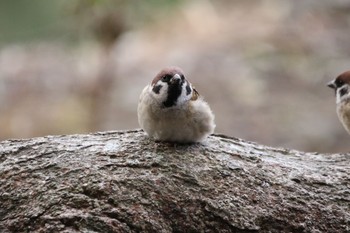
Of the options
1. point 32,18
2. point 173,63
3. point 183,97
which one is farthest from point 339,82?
point 32,18

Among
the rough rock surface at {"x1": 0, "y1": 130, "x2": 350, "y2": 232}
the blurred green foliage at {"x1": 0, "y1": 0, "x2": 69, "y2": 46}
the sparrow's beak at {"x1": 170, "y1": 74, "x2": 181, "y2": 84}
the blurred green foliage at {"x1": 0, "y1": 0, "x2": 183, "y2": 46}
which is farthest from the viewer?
the blurred green foliage at {"x1": 0, "y1": 0, "x2": 69, "y2": 46}

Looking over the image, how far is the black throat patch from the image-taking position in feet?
11.1

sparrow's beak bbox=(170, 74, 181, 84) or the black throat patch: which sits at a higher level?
sparrow's beak bbox=(170, 74, 181, 84)

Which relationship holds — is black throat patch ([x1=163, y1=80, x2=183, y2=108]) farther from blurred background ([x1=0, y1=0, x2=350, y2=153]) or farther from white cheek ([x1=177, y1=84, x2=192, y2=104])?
blurred background ([x1=0, y1=0, x2=350, y2=153])

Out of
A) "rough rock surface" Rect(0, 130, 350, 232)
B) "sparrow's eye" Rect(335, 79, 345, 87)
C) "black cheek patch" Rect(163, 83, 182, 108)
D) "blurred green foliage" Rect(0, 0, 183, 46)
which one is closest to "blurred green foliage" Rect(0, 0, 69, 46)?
"blurred green foliage" Rect(0, 0, 183, 46)

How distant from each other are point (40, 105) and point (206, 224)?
5574 millimetres

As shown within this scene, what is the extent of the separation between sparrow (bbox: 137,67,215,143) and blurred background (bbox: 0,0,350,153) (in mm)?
3870

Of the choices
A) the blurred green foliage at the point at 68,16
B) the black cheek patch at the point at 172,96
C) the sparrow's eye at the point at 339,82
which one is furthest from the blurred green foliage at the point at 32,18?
the black cheek patch at the point at 172,96

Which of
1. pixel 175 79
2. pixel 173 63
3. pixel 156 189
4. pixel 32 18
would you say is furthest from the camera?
pixel 173 63

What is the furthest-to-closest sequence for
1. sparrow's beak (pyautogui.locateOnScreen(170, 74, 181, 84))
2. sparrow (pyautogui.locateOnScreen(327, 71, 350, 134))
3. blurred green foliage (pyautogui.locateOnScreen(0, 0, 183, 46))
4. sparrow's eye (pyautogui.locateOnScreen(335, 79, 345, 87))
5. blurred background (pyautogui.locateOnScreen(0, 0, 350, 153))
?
blurred background (pyautogui.locateOnScreen(0, 0, 350, 153)) < blurred green foliage (pyautogui.locateOnScreen(0, 0, 183, 46)) < sparrow's eye (pyautogui.locateOnScreen(335, 79, 345, 87)) < sparrow (pyautogui.locateOnScreen(327, 71, 350, 134)) < sparrow's beak (pyautogui.locateOnScreen(170, 74, 181, 84))

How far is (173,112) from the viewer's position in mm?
3434

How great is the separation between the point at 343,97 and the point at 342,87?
72 mm

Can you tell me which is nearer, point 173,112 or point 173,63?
point 173,112

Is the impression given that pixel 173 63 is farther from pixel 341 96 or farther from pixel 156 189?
pixel 156 189
